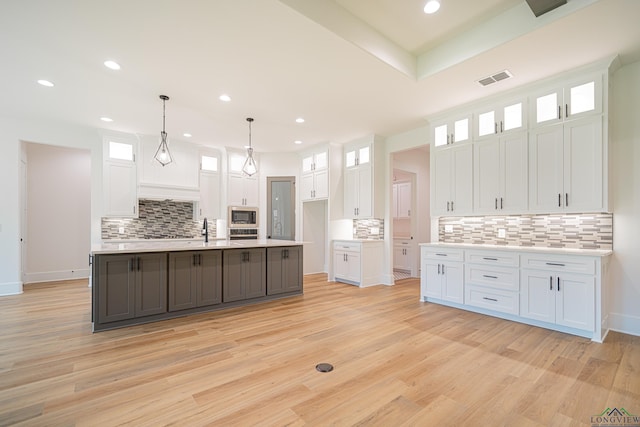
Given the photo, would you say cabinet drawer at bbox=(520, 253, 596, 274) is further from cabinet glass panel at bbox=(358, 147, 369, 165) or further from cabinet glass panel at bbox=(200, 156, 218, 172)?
cabinet glass panel at bbox=(200, 156, 218, 172)

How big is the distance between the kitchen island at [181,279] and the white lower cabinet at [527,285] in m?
2.41

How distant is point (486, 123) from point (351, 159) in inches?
111

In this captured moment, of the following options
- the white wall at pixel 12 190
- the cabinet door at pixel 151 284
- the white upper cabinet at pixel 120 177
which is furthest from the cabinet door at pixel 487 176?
the white wall at pixel 12 190

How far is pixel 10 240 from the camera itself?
16.6ft

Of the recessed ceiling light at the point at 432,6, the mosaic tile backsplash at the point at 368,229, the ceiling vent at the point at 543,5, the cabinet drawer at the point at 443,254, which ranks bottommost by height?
the cabinet drawer at the point at 443,254

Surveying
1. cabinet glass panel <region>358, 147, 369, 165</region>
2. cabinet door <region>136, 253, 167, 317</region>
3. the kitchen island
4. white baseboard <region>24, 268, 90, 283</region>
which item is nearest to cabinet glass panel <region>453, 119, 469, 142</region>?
cabinet glass panel <region>358, 147, 369, 165</region>

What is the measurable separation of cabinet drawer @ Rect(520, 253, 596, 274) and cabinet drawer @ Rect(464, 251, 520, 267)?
94 mm

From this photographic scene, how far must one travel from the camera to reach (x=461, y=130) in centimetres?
446

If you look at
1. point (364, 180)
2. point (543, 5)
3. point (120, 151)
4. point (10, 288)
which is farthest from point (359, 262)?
point (10, 288)

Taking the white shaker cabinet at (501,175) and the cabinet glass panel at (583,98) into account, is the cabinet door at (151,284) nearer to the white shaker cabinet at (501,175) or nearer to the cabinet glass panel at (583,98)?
the white shaker cabinet at (501,175)

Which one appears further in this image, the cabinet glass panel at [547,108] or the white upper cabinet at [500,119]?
the white upper cabinet at [500,119]

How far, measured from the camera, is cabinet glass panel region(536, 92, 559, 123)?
3506 mm

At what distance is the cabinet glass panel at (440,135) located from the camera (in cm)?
466

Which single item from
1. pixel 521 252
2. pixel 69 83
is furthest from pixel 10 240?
pixel 521 252
